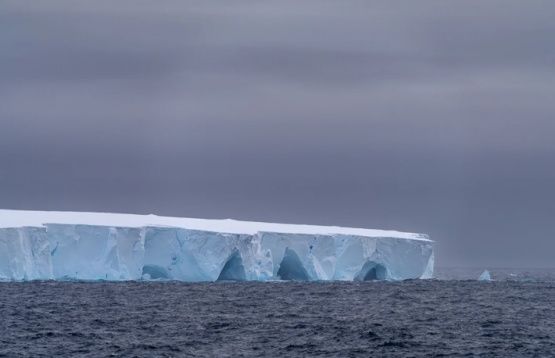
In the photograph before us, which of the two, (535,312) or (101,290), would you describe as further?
(101,290)

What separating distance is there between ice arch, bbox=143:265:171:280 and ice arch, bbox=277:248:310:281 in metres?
4.26

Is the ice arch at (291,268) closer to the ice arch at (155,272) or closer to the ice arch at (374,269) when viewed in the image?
the ice arch at (374,269)

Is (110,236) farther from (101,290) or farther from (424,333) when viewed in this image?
(424,333)

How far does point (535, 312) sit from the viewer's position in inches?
1055

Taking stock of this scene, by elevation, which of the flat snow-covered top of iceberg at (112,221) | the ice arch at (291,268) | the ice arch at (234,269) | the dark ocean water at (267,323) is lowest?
the dark ocean water at (267,323)

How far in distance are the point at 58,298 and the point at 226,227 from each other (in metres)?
6.67

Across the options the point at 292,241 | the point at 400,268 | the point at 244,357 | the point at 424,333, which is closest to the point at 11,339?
the point at 244,357

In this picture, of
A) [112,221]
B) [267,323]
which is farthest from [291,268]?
[267,323]

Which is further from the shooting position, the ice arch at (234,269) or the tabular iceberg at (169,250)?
the ice arch at (234,269)

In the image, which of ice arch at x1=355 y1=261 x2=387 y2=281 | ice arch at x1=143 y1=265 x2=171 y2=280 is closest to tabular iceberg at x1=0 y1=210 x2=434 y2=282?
ice arch at x1=143 y1=265 x2=171 y2=280

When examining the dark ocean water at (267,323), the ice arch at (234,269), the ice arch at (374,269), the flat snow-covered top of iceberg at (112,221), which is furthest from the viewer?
the ice arch at (374,269)

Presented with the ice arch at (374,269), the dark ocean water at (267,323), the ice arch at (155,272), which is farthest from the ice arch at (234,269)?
the ice arch at (374,269)

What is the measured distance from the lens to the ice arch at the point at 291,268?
109ft

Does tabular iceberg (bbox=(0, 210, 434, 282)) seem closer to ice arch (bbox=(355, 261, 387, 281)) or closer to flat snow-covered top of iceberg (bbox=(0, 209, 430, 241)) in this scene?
flat snow-covered top of iceberg (bbox=(0, 209, 430, 241))
